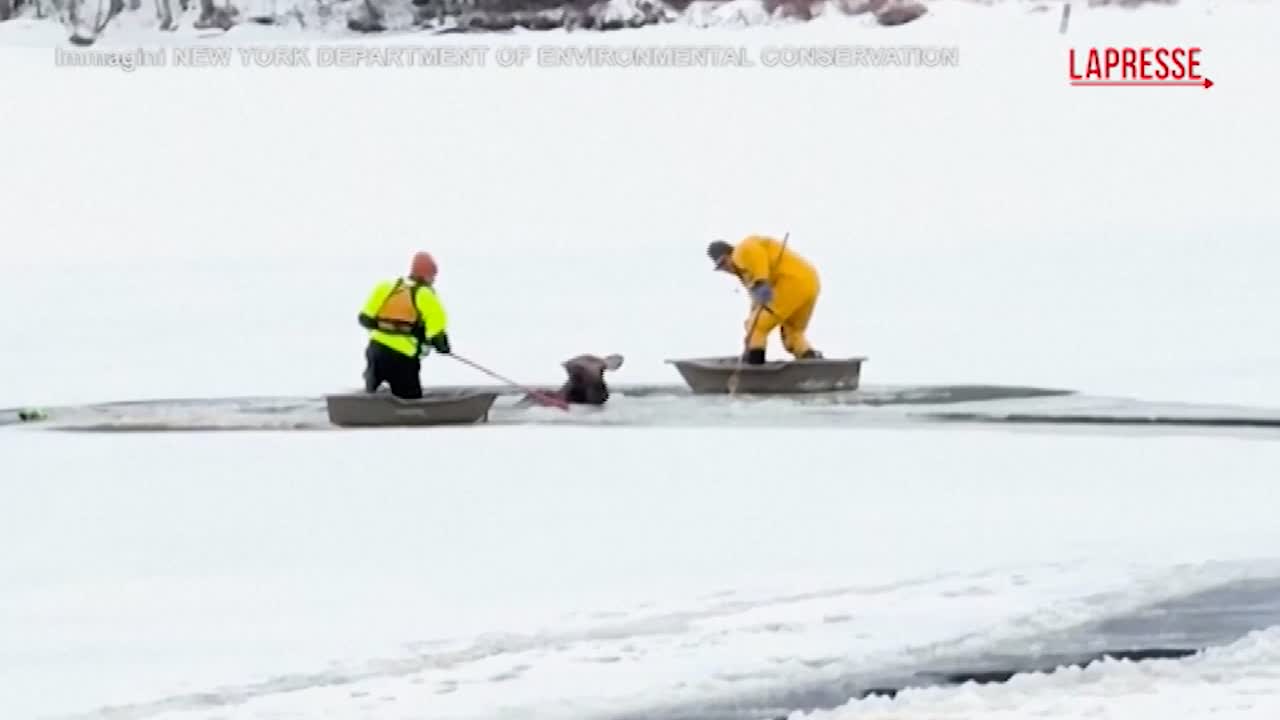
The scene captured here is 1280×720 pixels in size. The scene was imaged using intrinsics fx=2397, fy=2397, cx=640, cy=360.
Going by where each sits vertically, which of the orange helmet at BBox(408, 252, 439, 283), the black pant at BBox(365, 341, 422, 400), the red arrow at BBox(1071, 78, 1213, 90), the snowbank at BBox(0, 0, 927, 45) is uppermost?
the snowbank at BBox(0, 0, 927, 45)

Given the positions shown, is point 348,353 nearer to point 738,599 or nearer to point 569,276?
point 569,276

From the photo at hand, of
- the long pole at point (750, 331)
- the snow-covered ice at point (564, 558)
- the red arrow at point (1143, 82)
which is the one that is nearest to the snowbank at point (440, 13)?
the red arrow at point (1143, 82)

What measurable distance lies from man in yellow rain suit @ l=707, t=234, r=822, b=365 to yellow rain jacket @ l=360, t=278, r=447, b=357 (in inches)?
93.6

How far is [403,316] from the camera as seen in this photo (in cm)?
1417

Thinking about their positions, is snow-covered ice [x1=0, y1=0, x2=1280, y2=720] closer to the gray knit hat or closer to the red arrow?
the red arrow

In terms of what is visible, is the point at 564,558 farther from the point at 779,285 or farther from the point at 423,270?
the point at 779,285

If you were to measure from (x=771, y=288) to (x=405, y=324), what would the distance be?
9.41 ft

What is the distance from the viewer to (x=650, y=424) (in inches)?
572

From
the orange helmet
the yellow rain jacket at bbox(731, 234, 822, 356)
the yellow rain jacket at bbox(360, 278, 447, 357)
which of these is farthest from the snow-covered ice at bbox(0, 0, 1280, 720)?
the yellow rain jacket at bbox(731, 234, 822, 356)

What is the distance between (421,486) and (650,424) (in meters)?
2.67

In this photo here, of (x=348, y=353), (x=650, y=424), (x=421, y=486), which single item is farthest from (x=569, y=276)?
(x=421, y=486)

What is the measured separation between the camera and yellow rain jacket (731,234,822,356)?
1600cm

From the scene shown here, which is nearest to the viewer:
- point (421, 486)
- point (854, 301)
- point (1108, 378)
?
point (421, 486)

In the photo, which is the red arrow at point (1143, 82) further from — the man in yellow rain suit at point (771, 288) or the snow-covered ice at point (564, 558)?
the snow-covered ice at point (564, 558)
